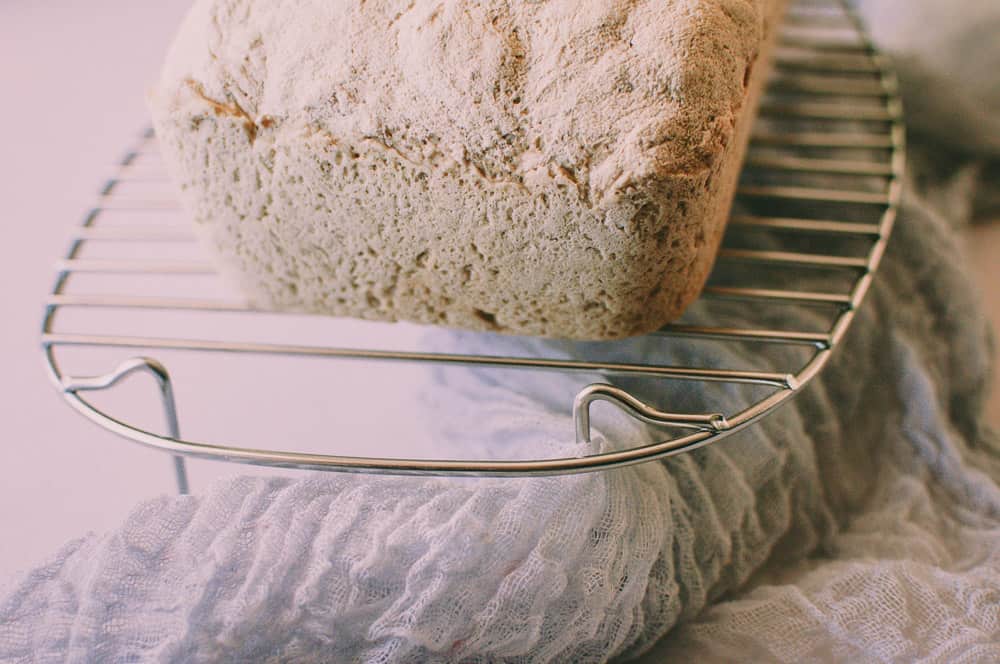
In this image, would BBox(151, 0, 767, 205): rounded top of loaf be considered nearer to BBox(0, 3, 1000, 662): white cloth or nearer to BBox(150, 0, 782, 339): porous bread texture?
BBox(150, 0, 782, 339): porous bread texture

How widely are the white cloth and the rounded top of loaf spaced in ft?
0.73

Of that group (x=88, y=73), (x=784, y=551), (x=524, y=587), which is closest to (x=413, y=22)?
(x=524, y=587)

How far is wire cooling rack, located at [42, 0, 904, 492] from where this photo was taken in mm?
661

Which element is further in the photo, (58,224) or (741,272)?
(58,224)

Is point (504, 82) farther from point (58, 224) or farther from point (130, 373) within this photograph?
point (58, 224)

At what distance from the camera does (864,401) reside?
36.0 inches

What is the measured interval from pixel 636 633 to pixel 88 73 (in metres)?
1.38

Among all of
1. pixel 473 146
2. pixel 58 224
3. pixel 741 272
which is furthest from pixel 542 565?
pixel 58 224

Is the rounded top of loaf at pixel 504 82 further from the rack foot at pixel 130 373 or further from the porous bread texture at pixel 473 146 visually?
the rack foot at pixel 130 373

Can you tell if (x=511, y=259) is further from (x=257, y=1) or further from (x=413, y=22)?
(x=257, y=1)

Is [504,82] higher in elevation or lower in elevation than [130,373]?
higher

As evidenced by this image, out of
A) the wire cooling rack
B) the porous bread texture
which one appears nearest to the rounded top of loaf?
the porous bread texture

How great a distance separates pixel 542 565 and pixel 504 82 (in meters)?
0.35

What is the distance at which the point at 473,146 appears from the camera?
674 millimetres
